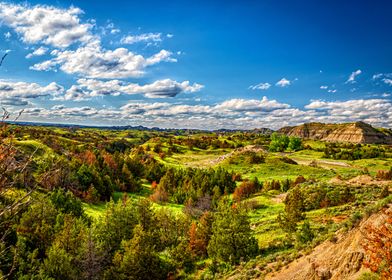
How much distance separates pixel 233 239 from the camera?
1297 inches

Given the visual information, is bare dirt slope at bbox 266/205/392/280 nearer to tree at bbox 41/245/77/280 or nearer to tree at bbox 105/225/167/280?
tree at bbox 105/225/167/280

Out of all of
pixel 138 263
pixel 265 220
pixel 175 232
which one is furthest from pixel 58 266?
pixel 265 220

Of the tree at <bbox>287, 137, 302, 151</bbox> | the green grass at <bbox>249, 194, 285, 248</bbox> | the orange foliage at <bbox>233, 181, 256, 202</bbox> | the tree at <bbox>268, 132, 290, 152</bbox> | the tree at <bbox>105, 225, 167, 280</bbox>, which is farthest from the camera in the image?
the tree at <bbox>268, 132, 290, 152</bbox>

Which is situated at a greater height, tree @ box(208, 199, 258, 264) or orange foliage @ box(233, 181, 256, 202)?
tree @ box(208, 199, 258, 264)

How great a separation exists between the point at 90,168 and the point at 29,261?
5550cm

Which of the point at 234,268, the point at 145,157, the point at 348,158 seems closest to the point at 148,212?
the point at 234,268

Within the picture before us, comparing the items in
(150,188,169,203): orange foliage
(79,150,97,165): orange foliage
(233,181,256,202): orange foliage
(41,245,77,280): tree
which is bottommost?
(150,188,169,203): orange foliage

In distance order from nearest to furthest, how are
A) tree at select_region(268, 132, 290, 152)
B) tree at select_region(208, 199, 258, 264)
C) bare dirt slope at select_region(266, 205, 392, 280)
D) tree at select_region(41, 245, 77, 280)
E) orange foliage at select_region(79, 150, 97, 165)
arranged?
bare dirt slope at select_region(266, 205, 392, 280) → tree at select_region(41, 245, 77, 280) → tree at select_region(208, 199, 258, 264) → orange foliage at select_region(79, 150, 97, 165) → tree at select_region(268, 132, 290, 152)

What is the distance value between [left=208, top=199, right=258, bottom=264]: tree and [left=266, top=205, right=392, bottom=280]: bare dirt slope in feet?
21.0

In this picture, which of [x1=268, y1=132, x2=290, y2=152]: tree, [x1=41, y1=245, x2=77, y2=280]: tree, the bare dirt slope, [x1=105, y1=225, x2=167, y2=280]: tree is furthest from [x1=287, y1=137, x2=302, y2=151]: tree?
[x1=41, y1=245, x2=77, y2=280]: tree

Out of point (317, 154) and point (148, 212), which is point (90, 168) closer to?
point (148, 212)

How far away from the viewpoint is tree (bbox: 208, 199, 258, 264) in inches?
1277

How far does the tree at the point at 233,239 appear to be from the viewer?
3244cm

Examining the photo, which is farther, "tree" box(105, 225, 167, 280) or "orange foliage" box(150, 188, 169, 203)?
"orange foliage" box(150, 188, 169, 203)
